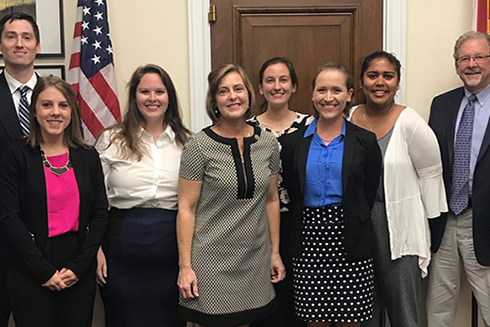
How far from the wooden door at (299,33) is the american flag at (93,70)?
1.97 feet

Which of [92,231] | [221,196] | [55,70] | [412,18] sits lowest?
[92,231]

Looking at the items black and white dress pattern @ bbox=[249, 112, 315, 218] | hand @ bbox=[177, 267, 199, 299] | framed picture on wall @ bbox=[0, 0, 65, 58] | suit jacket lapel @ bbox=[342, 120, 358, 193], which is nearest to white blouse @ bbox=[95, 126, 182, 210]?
Answer: hand @ bbox=[177, 267, 199, 299]

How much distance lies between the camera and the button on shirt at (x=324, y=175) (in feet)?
8.14

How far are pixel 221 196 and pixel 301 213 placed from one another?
0.38 metres

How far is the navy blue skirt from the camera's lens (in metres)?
2.54

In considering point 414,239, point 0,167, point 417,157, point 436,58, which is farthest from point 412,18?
point 0,167

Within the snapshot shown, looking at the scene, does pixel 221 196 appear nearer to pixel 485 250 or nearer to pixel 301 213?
pixel 301 213

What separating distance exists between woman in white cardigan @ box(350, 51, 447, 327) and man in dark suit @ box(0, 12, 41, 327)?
153cm

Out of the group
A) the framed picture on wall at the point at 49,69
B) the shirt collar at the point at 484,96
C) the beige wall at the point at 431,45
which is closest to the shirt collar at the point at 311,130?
the shirt collar at the point at 484,96

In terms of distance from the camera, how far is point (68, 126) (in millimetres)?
2484

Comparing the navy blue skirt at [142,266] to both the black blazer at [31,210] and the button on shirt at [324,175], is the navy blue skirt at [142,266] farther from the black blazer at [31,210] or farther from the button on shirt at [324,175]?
the button on shirt at [324,175]

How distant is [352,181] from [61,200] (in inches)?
46.3

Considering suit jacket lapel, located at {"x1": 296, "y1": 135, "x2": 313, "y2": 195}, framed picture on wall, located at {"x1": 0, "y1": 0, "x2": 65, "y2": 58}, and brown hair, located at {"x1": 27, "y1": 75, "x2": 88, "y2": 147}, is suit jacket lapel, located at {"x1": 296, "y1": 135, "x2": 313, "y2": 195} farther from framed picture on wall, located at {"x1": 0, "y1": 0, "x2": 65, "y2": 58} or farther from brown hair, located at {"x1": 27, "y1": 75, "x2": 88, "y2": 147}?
framed picture on wall, located at {"x1": 0, "y1": 0, "x2": 65, "y2": 58}

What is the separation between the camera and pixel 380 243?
281 cm
